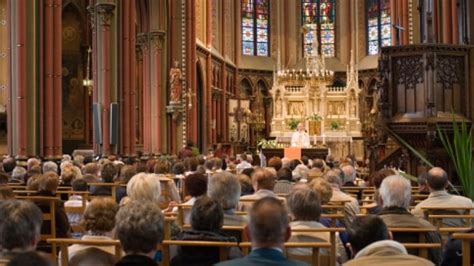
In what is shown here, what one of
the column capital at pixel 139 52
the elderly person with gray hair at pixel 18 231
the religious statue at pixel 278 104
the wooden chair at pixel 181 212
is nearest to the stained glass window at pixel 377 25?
the religious statue at pixel 278 104

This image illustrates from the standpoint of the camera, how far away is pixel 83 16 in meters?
29.1

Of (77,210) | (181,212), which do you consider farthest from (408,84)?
(181,212)

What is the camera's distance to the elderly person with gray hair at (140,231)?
167 inches

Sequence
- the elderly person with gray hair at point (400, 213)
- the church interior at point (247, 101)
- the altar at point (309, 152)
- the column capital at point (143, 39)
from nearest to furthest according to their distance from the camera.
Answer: the elderly person with gray hair at point (400, 213) < the church interior at point (247, 101) < the altar at point (309, 152) < the column capital at point (143, 39)

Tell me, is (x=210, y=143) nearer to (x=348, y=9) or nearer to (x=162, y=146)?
(x=162, y=146)

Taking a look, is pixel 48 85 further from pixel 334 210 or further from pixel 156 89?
pixel 334 210

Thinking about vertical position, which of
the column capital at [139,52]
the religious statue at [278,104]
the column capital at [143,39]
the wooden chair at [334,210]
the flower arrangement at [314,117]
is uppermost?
the column capital at [143,39]

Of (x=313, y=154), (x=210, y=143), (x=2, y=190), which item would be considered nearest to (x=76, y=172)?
(x=2, y=190)

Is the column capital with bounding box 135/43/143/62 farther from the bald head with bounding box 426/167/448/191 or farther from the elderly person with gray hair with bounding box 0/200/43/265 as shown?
the elderly person with gray hair with bounding box 0/200/43/265

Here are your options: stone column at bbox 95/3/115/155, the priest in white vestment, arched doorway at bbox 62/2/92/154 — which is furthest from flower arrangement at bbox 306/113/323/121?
stone column at bbox 95/3/115/155

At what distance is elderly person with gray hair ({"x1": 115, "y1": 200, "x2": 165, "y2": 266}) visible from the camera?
13.9 ft

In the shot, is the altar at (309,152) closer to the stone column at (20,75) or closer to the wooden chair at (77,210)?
the stone column at (20,75)

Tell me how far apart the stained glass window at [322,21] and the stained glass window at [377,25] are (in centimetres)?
230

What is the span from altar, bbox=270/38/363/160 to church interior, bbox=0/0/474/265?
0.07 meters
